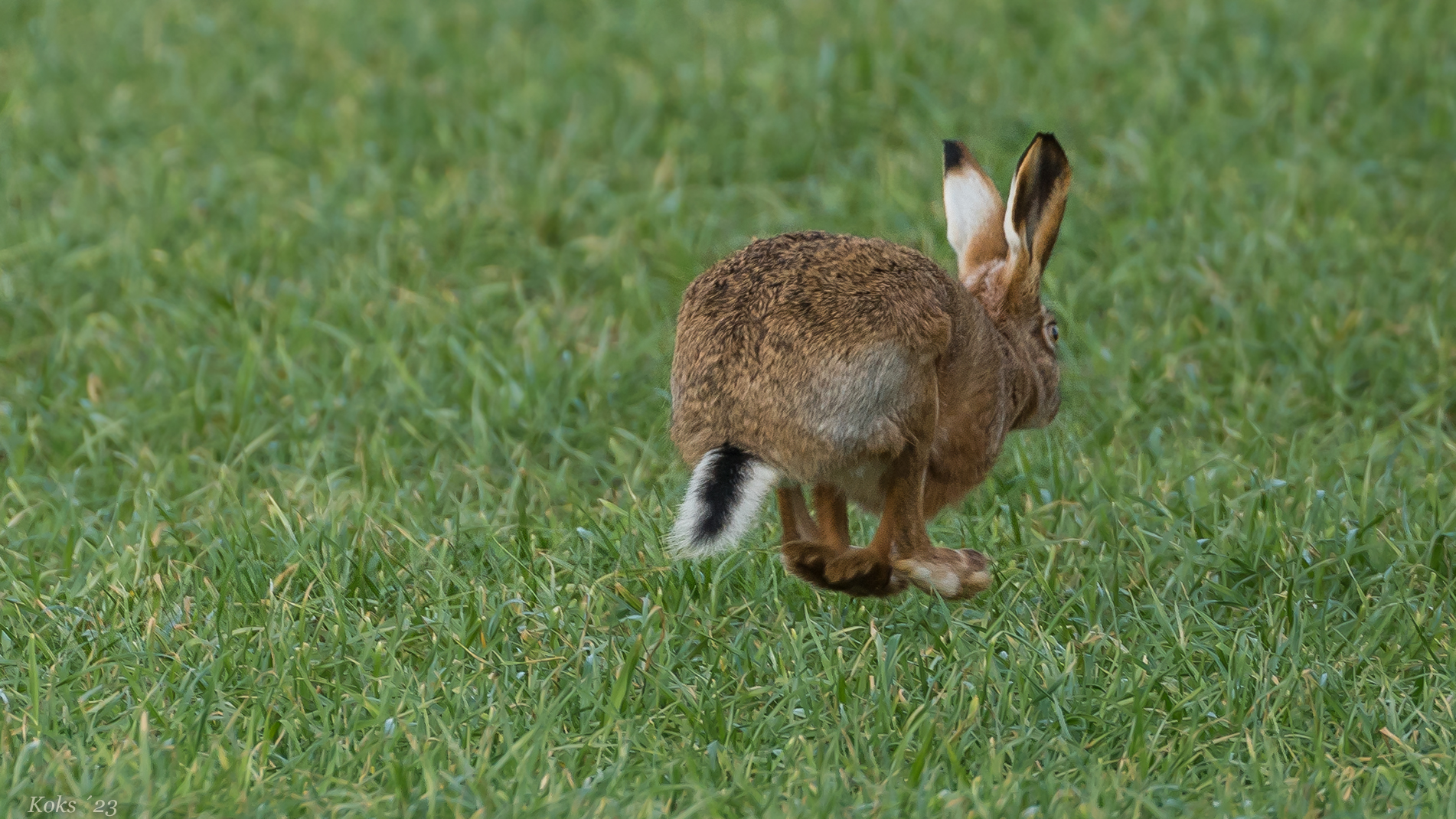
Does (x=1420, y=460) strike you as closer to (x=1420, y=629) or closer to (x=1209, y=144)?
(x=1420, y=629)

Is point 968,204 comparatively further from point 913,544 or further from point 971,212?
point 913,544

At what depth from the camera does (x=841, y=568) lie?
363cm

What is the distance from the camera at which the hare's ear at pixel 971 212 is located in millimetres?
4270

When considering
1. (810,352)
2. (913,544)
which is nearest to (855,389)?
(810,352)

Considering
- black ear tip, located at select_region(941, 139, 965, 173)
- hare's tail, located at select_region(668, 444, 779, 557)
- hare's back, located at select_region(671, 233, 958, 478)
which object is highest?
black ear tip, located at select_region(941, 139, 965, 173)

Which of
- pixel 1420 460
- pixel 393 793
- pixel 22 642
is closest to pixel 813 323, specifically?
pixel 393 793

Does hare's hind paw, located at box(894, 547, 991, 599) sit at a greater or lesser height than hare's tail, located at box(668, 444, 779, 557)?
lesser

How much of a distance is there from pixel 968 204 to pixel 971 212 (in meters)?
0.02

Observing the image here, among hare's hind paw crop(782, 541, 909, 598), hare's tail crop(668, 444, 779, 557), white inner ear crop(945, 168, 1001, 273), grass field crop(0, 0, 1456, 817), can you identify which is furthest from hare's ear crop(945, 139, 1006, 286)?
hare's tail crop(668, 444, 779, 557)

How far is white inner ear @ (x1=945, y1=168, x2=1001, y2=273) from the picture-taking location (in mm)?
4293

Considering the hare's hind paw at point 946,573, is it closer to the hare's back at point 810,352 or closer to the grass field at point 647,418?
the grass field at point 647,418

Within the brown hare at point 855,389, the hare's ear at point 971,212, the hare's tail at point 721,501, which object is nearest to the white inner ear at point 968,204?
the hare's ear at point 971,212

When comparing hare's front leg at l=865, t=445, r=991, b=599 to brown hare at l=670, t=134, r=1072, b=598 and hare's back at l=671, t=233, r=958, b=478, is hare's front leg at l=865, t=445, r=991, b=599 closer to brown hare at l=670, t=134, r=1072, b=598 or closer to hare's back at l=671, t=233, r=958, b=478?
brown hare at l=670, t=134, r=1072, b=598

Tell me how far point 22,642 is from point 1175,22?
5559mm
